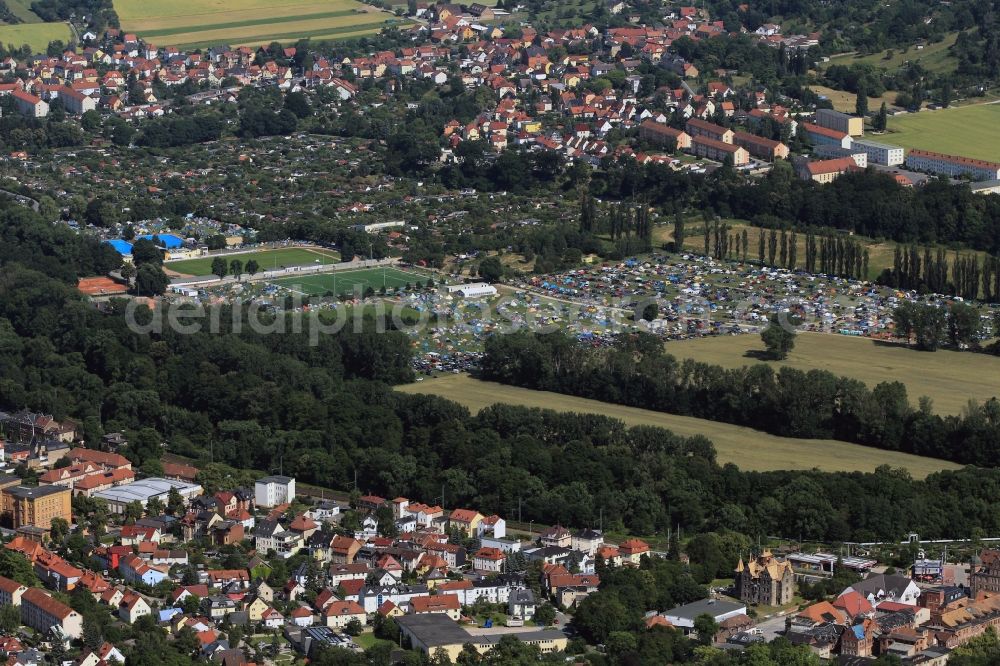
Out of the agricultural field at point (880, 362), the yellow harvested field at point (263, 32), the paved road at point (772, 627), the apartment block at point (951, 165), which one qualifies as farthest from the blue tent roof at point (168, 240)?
the yellow harvested field at point (263, 32)

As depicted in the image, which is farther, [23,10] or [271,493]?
[23,10]

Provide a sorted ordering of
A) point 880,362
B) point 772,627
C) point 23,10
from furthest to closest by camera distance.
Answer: point 23,10, point 880,362, point 772,627

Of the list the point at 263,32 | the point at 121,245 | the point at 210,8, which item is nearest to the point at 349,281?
the point at 121,245

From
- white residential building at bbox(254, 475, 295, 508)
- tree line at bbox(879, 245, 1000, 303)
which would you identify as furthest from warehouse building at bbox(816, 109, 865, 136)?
white residential building at bbox(254, 475, 295, 508)

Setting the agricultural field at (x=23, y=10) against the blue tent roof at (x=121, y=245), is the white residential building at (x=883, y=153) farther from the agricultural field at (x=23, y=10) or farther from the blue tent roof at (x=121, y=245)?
the agricultural field at (x=23, y=10)

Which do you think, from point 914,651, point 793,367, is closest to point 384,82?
point 793,367

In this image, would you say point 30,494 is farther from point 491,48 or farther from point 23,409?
point 491,48

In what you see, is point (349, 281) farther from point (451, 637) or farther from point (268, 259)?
point (451, 637)
